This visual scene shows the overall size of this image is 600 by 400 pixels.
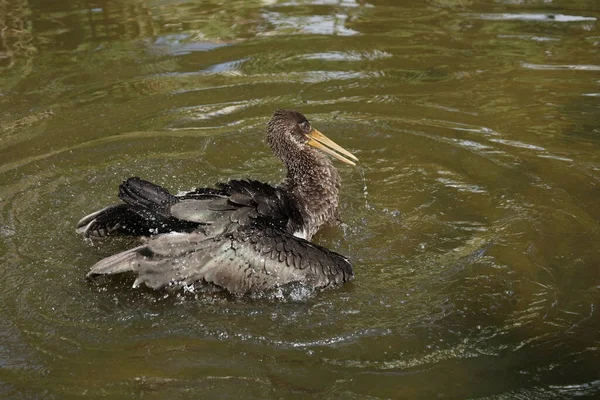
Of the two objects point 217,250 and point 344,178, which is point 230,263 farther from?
point 344,178

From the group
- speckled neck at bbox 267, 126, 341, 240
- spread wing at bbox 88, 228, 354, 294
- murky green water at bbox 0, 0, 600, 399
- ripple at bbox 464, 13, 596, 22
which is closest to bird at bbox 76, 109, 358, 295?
spread wing at bbox 88, 228, 354, 294

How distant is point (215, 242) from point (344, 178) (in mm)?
2471

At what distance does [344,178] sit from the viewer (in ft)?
28.1

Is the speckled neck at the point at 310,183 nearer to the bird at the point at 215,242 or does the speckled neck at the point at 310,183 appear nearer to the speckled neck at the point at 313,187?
the speckled neck at the point at 313,187

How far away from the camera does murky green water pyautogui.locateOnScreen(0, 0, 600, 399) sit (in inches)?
218

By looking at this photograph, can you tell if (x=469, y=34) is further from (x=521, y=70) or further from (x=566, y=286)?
(x=566, y=286)

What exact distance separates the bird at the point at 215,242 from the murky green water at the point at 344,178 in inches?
7.0

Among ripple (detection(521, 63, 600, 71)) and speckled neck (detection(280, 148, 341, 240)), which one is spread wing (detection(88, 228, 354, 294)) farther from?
ripple (detection(521, 63, 600, 71))

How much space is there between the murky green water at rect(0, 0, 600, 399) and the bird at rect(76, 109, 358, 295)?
18 cm

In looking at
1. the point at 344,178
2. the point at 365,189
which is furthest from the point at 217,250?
the point at 344,178

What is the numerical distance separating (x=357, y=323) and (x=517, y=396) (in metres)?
1.29

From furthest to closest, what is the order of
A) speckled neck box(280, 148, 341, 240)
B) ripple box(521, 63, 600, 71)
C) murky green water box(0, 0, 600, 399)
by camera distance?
ripple box(521, 63, 600, 71) < speckled neck box(280, 148, 341, 240) < murky green water box(0, 0, 600, 399)

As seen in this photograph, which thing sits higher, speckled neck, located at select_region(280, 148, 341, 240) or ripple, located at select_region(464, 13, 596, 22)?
ripple, located at select_region(464, 13, 596, 22)

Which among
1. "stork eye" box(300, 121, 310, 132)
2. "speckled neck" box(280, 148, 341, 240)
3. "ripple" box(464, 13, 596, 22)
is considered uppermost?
"ripple" box(464, 13, 596, 22)
